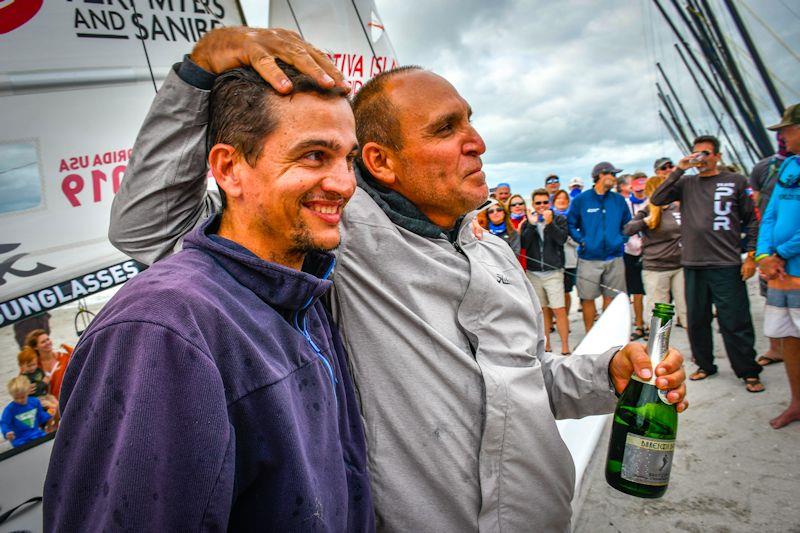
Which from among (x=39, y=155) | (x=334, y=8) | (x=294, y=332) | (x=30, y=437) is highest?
(x=334, y=8)

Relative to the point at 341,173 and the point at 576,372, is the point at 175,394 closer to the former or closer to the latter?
the point at 341,173

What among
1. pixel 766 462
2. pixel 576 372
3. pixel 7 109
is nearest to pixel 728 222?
pixel 766 462

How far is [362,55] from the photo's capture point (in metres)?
4.26

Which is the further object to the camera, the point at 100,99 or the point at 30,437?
the point at 100,99

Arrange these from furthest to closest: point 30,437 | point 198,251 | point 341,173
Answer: point 30,437, point 341,173, point 198,251

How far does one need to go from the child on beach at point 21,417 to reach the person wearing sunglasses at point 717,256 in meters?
5.34

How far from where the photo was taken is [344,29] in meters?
4.06

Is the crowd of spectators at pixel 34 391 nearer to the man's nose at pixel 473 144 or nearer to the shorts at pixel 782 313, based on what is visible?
the man's nose at pixel 473 144

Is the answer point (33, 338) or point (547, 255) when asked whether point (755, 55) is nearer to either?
point (547, 255)

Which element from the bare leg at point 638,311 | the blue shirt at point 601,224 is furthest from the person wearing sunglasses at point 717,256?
the bare leg at point 638,311

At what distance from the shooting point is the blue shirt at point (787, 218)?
3.42m

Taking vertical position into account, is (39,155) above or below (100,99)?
below

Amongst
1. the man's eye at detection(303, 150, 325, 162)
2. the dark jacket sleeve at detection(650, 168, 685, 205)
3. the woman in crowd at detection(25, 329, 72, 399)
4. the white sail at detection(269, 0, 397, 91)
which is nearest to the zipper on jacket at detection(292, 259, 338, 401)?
the man's eye at detection(303, 150, 325, 162)

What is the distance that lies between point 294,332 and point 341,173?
432mm
